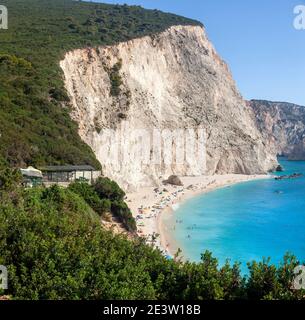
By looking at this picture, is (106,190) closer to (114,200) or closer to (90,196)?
(114,200)

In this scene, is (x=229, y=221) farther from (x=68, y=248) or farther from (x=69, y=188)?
(x=68, y=248)

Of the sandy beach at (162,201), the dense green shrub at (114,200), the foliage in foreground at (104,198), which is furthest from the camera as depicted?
the sandy beach at (162,201)

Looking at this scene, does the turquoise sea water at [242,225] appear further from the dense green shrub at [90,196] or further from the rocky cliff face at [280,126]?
the rocky cliff face at [280,126]

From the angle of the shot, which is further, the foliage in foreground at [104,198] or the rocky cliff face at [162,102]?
the rocky cliff face at [162,102]

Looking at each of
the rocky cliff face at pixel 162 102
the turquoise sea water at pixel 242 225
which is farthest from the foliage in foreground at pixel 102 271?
the rocky cliff face at pixel 162 102

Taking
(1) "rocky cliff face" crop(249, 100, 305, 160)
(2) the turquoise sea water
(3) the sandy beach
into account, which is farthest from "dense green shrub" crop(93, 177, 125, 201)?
(1) "rocky cliff face" crop(249, 100, 305, 160)

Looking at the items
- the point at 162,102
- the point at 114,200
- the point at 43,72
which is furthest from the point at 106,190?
the point at 162,102
